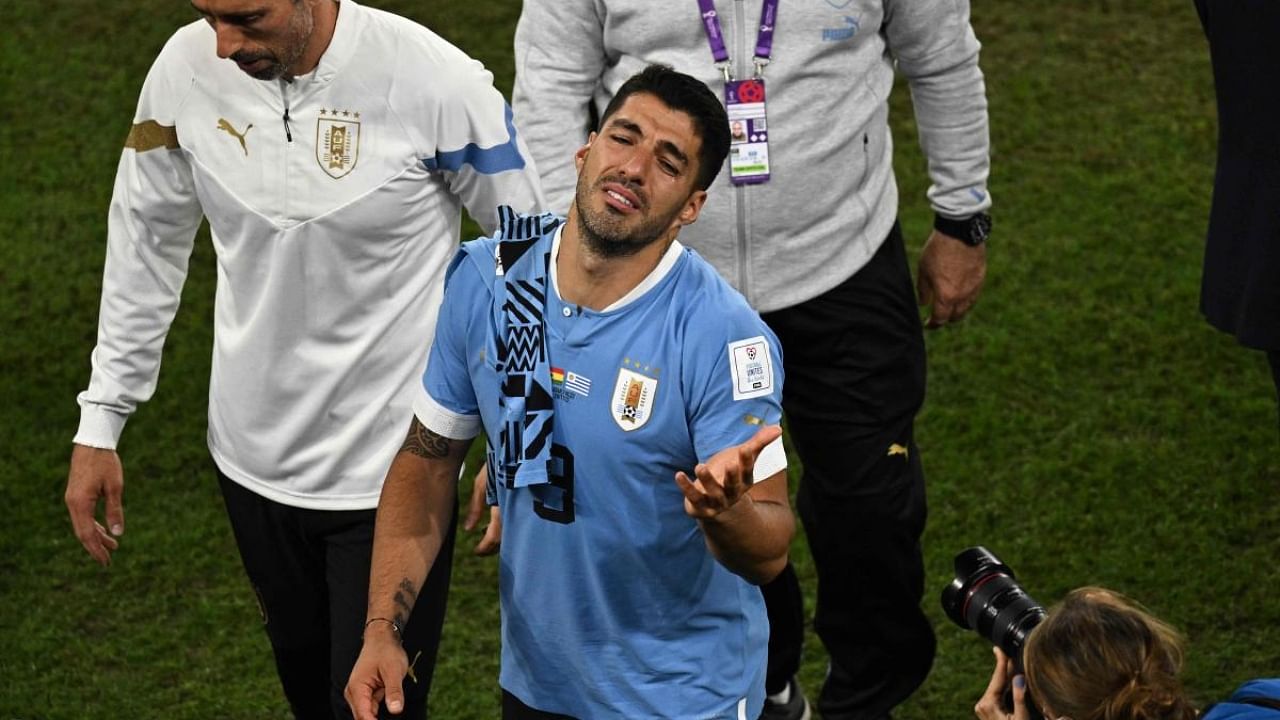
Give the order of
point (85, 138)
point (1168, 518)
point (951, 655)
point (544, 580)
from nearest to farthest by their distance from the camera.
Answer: point (544, 580) < point (951, 655) < point (1168, 518) < point (85, 138)

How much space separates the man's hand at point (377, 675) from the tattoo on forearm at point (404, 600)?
0.03 metres

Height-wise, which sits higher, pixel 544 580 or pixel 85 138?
pixel 544 580

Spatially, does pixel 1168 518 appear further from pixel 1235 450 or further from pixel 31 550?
pixel 31 550

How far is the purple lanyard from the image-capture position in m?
3.74

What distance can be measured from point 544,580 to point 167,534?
2479 millimetres

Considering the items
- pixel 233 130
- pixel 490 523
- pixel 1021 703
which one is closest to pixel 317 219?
pixel 233 130

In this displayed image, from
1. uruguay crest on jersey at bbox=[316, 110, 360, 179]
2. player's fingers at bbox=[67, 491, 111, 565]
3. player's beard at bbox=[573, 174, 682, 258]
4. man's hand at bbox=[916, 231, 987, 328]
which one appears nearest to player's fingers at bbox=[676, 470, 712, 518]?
player's beard at bbox=[573, 174, 682, 258]

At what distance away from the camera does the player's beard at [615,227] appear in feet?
9.52

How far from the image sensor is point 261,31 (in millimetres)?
3283

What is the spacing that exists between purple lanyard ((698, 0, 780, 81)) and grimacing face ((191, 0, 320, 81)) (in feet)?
2.54

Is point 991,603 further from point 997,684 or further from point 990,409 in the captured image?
point 990,409

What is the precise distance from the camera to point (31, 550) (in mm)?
5207

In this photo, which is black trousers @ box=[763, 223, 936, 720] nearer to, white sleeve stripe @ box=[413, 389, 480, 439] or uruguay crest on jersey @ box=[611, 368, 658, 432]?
white sleeve stripe @ box=[413, 389, 480, 439]

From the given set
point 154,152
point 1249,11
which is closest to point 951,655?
point 1249,11
